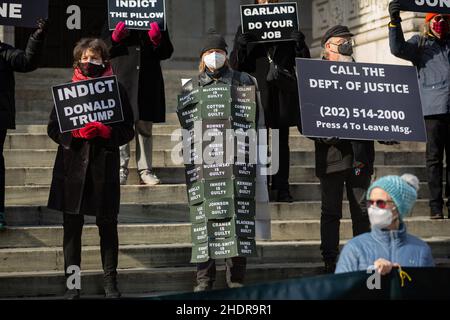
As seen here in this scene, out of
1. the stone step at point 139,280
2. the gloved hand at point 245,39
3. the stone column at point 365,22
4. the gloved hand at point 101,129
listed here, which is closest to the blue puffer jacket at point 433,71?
the gloved hand at point 245,39

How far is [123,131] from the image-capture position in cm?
827

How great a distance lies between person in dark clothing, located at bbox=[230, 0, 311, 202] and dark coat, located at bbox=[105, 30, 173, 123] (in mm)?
788

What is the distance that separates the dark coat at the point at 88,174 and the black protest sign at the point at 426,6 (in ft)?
8.54

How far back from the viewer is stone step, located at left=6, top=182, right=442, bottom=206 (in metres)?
9.98

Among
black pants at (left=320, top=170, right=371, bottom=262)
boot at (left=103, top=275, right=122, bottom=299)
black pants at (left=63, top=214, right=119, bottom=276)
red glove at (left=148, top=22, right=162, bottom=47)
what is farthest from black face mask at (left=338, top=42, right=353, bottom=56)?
boot at (left=103, top=275, right=122, bottom=299)

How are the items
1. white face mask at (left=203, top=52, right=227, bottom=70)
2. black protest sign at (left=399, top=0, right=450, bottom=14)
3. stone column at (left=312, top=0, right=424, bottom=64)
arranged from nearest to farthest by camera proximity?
white face mask at (left=203, top=52, right=227, bottom=70), black protest sign at (left=399, top=0, right=450, bottom=14), stone column at (left=312, top=0, right=424, bottom=64)

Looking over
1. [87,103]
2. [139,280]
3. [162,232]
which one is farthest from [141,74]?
[139,280]

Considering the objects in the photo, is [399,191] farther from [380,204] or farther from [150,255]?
[150,255]

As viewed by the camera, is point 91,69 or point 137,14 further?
point 137,14

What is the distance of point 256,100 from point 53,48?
902 cm

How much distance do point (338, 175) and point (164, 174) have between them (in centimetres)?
252

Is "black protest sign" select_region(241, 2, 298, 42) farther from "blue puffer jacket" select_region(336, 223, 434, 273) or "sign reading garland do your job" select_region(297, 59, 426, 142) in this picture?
"blue puffer jacket" select_region(336, 223, 434, 273)

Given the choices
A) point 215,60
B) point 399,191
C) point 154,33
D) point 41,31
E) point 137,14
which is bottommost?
point 399,191

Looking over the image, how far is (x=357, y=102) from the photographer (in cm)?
848
